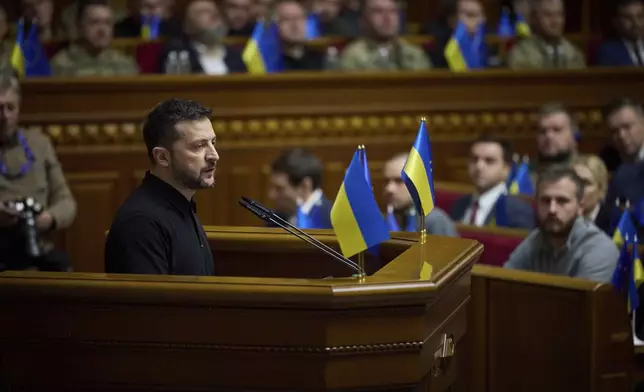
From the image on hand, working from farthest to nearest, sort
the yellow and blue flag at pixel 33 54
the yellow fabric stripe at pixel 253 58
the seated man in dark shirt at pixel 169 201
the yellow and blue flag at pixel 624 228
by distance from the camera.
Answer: the yellow fabric stripe at pixel 253 58 < the yellow and blue flag at pixel 33 54 < the yellow and blue flag at pixel 624 228 < the seated man in dark shirt at pixel 169 201

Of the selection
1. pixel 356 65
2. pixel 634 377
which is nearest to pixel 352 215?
pixel 634 377

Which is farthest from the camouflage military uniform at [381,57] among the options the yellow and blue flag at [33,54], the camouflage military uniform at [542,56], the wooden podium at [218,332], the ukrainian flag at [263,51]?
the wooden podium at [218,332]

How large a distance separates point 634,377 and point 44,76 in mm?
4151

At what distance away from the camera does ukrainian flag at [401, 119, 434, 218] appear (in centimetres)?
356

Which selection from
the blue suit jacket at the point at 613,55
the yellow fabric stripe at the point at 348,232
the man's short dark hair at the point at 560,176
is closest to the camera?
the yellow fabric stripe at the point at 348,232

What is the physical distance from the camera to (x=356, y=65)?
A: 8.02 meters

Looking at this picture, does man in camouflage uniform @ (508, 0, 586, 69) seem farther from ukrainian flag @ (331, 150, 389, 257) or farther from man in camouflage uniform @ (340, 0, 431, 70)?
ukrainian flag @ (331, 150, 389, 257)

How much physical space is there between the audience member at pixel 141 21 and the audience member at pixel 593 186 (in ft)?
11.9

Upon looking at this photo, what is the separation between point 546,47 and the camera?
335 inches

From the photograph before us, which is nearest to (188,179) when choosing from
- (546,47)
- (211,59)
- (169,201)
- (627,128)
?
(169,201)

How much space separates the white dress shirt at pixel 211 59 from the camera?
801cm

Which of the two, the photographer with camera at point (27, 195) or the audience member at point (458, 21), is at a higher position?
the audience member at point (458, 21)

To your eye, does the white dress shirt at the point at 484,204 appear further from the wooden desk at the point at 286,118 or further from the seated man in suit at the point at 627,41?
the seated man in suit at the point at 627,41

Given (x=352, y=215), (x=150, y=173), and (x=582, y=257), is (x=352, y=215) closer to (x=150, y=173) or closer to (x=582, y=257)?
(x=150, y=173)
